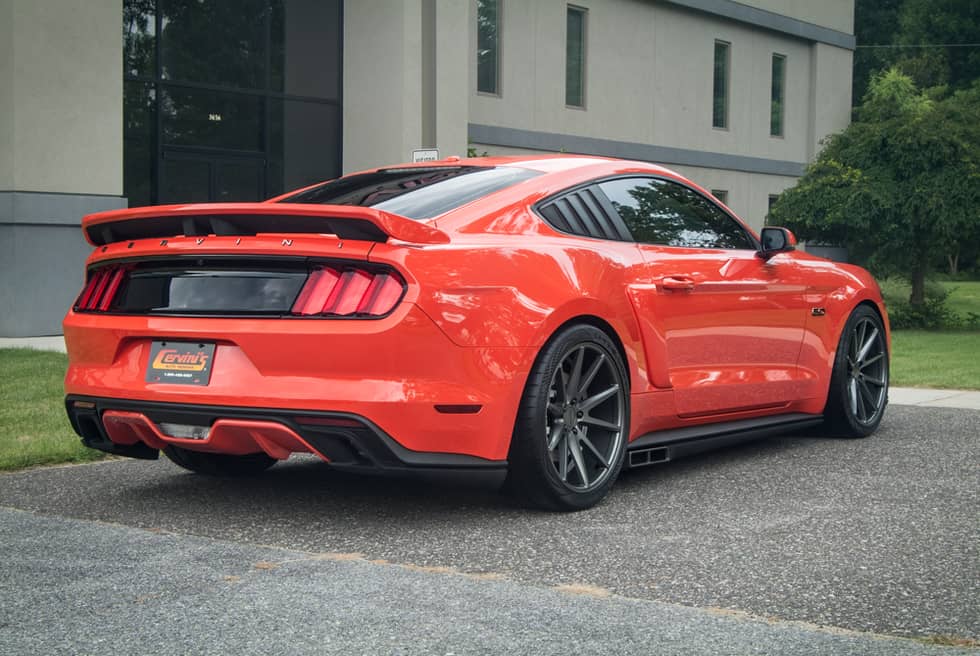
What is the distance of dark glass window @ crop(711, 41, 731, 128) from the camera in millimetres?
29703

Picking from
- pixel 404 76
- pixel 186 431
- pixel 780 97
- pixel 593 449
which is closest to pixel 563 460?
pixel 593 449

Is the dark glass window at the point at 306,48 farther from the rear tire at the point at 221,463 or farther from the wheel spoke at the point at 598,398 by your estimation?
the wheel spoke at the point at 598,398

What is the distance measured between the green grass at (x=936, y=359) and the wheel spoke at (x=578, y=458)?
6592mm

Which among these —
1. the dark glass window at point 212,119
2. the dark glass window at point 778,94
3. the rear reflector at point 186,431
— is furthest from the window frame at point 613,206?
the dark glass window at point 778,94

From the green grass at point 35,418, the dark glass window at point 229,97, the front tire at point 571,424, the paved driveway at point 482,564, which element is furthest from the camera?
the dark glass window at point 229,97

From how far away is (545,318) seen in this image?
16.2 feet

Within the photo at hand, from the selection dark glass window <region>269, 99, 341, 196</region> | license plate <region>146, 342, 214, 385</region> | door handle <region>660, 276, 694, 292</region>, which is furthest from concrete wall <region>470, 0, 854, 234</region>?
license plate <region>146, 342, 214, 385</region>

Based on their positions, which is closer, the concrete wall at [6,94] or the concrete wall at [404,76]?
the concrete wall at [6,94]

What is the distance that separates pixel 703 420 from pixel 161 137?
14.5 metres

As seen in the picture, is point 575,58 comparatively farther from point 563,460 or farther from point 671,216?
point 563,460

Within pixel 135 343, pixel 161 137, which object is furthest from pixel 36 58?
pixel 135 343

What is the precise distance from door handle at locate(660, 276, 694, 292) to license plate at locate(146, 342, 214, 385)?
2.11 m

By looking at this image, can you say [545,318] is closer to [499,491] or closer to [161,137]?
[499,491]

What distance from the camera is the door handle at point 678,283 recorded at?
5.75 meters
